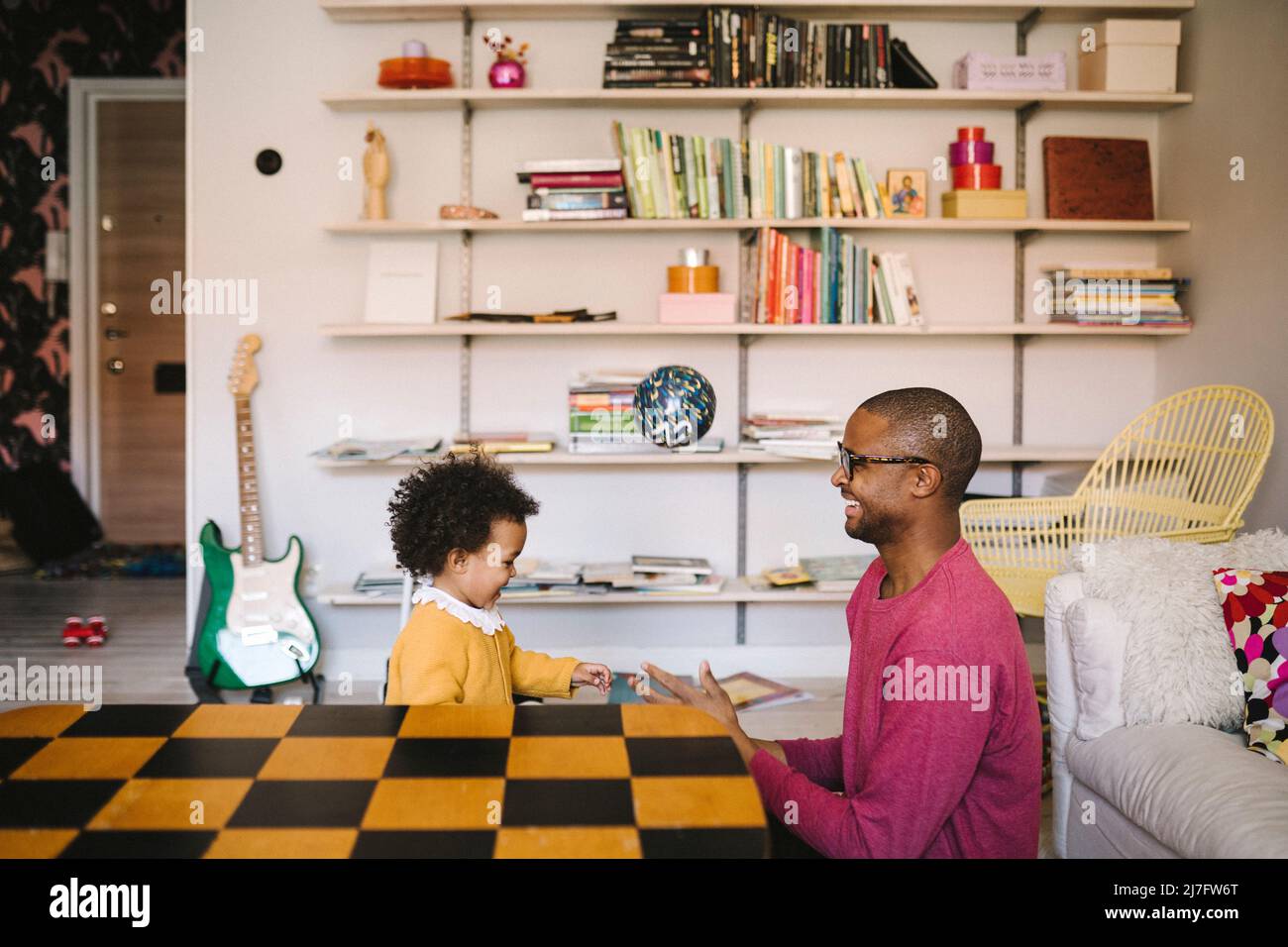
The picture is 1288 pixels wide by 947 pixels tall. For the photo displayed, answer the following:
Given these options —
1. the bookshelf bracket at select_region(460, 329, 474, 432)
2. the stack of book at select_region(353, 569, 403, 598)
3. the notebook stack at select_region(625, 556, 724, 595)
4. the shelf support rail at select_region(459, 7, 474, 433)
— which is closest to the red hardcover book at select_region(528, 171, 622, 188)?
the shelf support rail at select_region(459, 7, 474, 433)

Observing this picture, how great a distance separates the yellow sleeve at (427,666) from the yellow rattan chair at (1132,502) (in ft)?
5.48

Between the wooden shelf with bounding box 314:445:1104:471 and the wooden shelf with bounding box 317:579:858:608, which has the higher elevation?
the wooden shelf with bounding box 314:445:1104:471

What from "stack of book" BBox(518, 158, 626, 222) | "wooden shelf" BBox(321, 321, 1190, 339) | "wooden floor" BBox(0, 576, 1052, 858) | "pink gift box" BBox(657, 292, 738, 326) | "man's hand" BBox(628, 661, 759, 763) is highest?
"stack of book" BBox(518, 158, 626, 222)

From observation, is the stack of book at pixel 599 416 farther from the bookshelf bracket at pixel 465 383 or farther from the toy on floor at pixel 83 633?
the toy on floor at pixel 83 633

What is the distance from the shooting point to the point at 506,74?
3.45 m

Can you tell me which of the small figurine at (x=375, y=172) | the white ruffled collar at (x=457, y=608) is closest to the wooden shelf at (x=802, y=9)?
the small figurine at (x=375, y=172)

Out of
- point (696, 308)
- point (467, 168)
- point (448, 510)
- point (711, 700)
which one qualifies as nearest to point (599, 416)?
point (696, 308)

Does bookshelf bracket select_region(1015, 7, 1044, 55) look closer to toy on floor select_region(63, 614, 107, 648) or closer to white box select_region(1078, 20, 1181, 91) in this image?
white box select_region(1078, 20, 1181, 91)

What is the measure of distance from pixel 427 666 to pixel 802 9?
264 cm

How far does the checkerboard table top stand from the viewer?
950mm

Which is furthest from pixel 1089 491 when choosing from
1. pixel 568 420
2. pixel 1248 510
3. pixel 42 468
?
pixel 42 468

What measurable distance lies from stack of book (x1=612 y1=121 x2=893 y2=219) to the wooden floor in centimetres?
149

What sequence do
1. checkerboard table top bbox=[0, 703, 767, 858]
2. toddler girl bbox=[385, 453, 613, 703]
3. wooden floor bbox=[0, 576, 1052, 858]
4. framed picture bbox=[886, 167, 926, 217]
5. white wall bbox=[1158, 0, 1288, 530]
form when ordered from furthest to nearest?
framed picture bbox=[886, 167, 926, 217], wooden floor bbox=[0, 576, 1052, 858], white wall bbox=[1158, 0, 1288, 530], toddler girl bbox=[385, 453, 613, 703], checkerboard table top bbox=[0, 703, 767, 858]

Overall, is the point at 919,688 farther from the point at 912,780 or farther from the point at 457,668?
the point at 457,668
